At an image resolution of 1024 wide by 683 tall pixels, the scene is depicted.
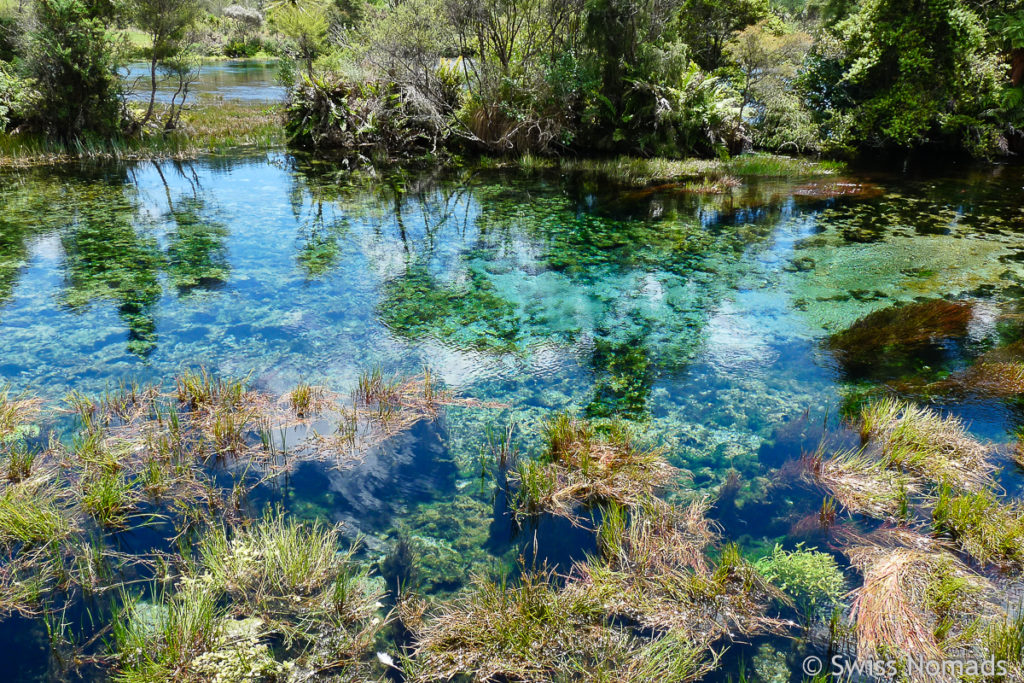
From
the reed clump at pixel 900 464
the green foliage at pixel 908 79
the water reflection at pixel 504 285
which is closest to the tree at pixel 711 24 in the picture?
the green foliage at pixel 908 79

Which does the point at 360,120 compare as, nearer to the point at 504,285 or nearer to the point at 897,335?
the point at 504,285

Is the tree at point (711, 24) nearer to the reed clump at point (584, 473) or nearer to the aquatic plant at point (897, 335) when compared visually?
the aquatic plant at point (897, 335)

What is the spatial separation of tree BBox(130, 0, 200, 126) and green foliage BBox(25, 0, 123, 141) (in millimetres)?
1049

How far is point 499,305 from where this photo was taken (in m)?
8.48

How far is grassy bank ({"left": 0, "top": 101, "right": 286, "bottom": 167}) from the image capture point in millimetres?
15781

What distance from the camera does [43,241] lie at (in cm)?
1030

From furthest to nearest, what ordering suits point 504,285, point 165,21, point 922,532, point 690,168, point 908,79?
point 165,21, point 908,79, point 690,168, point 504,285, point 922,532

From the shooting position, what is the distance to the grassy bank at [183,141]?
51.8 ft

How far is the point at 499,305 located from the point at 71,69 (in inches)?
598

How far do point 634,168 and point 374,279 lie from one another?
9303 mm

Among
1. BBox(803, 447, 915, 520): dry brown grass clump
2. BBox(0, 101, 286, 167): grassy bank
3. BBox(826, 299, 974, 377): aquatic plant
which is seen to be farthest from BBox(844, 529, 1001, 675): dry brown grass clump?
BBox(0, 101, 286, 167): grassy bank

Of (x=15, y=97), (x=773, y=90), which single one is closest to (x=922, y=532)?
(x=773, y=90)

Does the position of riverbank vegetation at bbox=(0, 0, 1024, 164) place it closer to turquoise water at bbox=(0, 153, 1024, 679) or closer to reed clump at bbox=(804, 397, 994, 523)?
turquoise water at bbox=(0, 153, 1024, 679)

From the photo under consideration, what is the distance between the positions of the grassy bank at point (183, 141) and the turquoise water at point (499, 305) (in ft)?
6.01
